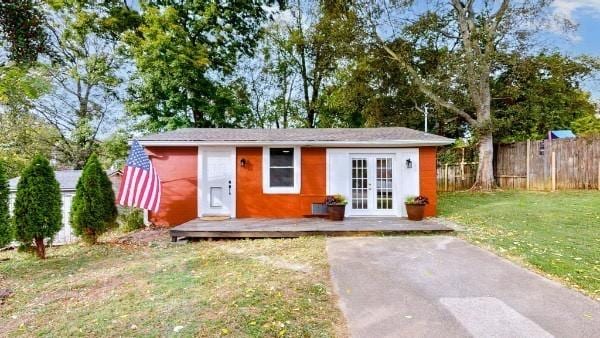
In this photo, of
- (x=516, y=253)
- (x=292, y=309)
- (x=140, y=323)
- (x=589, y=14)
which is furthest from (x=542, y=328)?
(x=589, y=14)

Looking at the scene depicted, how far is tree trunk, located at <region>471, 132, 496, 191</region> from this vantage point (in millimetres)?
15188

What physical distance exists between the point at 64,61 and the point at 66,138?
4.03 meters

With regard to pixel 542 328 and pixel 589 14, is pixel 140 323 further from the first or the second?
pixel 589 14

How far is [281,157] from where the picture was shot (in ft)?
30.3

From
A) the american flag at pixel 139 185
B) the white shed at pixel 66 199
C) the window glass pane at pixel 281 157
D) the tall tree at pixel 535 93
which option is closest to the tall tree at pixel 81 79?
the white shed at pixel 66 199

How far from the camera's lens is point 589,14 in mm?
15578

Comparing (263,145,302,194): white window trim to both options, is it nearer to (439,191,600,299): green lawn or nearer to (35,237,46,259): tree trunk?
(439,191,600,299): green lawn

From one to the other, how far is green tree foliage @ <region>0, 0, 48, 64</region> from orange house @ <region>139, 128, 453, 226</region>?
3.24 metres

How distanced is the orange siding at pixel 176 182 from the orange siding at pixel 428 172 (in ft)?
19.9

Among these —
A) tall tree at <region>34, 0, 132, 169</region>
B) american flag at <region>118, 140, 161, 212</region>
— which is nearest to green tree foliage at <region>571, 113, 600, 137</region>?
american flag at <region>118, 140, 161, 212</region>

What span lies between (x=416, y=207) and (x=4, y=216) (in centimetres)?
830

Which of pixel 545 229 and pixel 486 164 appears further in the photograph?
pixel 486 164

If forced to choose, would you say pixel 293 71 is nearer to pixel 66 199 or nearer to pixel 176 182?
pixel 66 199

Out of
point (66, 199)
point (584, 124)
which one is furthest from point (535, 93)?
point (66, 199)
